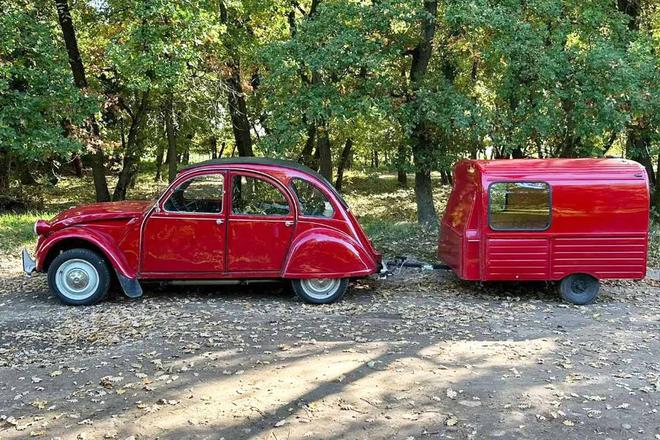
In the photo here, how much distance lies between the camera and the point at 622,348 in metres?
6.38

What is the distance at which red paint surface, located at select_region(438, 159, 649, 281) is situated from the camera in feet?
26.2

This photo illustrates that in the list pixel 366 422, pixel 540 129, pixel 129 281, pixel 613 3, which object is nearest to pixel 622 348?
pixel 366 422

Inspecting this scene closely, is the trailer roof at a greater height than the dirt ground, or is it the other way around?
the trailer roof

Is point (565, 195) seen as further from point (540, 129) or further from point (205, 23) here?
point (205, 23)

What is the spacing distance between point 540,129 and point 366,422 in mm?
7399

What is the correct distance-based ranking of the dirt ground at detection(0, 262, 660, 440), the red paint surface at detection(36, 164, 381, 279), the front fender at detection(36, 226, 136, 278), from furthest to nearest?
the red paint surface at detection(36, 164, 381, 279) → the front fender at detection(36, 226, 136, 278) → the dirt ground at detection(0, 262, 660, 440)

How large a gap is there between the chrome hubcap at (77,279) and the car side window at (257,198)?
195cm

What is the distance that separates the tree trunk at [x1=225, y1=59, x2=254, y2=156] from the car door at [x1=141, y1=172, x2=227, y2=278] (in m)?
10.4

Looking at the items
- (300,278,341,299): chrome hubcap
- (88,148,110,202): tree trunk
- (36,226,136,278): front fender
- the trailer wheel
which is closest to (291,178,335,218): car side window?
(300,278,341,299): chrome hubcap

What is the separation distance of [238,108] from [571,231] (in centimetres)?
1412

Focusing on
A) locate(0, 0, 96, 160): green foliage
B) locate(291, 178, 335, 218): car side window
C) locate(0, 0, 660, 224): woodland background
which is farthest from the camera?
locate(0, 0, 96, 160): green foliage

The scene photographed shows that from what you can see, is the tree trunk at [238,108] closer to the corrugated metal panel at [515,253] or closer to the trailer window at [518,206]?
the trailer window at [518,206]

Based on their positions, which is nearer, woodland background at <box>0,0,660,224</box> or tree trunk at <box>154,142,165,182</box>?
woodland background at <box>0,0,660,224</box>

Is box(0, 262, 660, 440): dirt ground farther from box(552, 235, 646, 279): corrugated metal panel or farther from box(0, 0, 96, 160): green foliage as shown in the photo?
box(0, 0, 96, 160): green foliage
